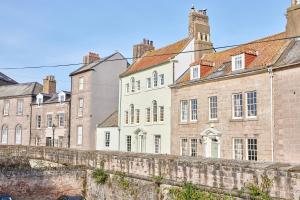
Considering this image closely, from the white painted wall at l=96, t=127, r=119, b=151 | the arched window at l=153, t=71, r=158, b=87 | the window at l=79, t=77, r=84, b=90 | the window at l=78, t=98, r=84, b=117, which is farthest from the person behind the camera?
the window at l=79, t=77, r=84, b=90

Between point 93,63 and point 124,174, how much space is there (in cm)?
2412

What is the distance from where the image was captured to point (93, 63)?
4409 centimetres

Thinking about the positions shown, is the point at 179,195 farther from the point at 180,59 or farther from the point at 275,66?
the point at 180,59

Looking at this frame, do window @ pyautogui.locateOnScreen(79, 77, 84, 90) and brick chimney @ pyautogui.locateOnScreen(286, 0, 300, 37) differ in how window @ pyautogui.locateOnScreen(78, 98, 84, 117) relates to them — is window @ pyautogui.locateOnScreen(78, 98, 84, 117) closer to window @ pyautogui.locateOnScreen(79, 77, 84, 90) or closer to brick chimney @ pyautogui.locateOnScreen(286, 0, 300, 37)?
window @ pyautogui.locateOnScreen(79, 77, 84, 90)

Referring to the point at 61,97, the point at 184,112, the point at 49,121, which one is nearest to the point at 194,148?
the point at 184,112

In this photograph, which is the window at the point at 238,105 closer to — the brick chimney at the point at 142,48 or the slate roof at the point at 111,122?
the slate roof at the point at 111,122

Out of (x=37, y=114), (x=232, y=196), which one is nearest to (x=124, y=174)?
(x=232, y=196)

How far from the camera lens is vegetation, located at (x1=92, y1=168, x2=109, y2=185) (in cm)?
2383

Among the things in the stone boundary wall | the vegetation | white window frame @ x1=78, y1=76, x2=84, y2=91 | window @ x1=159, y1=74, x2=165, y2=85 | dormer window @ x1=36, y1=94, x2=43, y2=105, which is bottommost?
the vegetation

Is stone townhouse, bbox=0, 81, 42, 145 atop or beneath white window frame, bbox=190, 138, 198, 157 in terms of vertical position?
atop

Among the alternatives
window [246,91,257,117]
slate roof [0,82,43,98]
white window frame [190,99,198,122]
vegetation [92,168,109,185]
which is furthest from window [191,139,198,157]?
slate roof [0,82,43,98]

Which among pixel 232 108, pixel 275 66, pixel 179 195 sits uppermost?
pixel 275 66

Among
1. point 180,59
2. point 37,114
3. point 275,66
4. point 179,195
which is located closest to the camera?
point 179,195

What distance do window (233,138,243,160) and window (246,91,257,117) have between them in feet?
6.35
